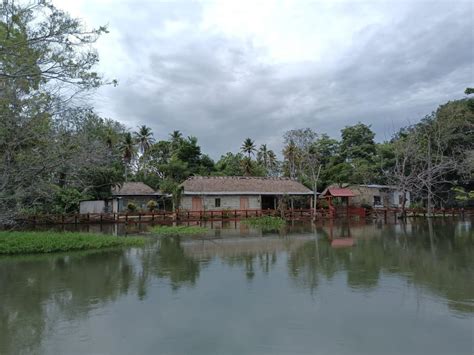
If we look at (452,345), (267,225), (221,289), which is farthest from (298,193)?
(452,345)

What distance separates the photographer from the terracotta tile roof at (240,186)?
1198 inches

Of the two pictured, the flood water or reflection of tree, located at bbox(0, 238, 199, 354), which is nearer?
the flood water

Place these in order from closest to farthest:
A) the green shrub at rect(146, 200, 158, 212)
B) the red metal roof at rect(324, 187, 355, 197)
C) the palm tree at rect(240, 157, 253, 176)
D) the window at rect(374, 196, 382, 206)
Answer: the red metal roof at rect(324, 187, 355, 197), the green shrub at rect(146, 200, 158, 212), the window at rect(374, 196, 382, 206), the palm tree at rect(240, 157, 253, 176)

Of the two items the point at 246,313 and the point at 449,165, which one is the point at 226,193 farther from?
the point at 246,313

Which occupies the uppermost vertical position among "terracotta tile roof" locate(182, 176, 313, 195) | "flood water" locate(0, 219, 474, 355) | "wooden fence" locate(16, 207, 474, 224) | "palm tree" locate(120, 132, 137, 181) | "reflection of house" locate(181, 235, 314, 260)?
"palm tree" locate(120, 132, 137, 181)

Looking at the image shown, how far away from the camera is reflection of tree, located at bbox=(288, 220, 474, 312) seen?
25.8 feet

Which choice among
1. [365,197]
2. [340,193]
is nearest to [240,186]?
[340,193]

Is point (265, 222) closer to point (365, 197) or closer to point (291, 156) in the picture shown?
point (365, 197)

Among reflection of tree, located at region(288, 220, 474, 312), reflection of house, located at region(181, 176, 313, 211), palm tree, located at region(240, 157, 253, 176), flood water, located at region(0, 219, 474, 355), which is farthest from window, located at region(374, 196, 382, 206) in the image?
flood water, located at region(0, 219, 474, 355)

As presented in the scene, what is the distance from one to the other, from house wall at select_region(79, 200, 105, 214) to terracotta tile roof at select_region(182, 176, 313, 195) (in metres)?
6.64

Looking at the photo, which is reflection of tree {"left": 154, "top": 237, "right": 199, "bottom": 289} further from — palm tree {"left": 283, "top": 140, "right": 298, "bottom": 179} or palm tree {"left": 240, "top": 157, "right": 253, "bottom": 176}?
palm tree {"left": 283, "top": 140, "right": 298, "bottom": 179}

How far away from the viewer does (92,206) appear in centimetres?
2972

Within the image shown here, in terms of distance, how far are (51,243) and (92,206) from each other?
1752cm

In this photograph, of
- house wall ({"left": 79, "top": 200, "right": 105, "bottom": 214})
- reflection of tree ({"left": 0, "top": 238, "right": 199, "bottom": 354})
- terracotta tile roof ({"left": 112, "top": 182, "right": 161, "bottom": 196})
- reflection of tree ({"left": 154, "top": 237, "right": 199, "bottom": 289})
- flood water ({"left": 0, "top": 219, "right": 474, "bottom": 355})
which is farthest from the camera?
terracotta tile roof ({"left": 112, "top": 182, "right": 161, "bottom": 196})
